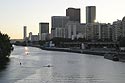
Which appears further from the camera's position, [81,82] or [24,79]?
[24,79]

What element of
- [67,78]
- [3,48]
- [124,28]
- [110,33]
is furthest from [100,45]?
[67,78]

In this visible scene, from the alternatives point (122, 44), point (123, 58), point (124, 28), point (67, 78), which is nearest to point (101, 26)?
point (124, 28)

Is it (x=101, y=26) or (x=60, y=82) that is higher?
(x=101, y=26)

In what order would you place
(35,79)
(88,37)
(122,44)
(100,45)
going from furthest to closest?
(88,37) → (100,45) → (122,44) → (35,79)

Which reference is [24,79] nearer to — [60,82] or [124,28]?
[60,82]

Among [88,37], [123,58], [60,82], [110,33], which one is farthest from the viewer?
[88,37]

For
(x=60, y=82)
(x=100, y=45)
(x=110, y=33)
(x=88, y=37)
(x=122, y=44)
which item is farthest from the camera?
A: (x=88, y=37)

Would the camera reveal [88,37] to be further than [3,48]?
Yes

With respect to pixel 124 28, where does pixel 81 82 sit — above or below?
below

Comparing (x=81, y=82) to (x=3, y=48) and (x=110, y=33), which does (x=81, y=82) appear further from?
(x=110, y=33)
